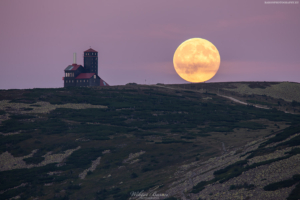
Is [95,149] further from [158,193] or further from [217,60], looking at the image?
[217,60]

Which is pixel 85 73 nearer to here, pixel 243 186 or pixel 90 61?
pixel 90 61

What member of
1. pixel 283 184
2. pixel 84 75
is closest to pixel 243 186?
→ pixel 283 184

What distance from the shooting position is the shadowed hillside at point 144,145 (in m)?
36.6

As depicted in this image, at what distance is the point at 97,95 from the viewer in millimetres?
106812

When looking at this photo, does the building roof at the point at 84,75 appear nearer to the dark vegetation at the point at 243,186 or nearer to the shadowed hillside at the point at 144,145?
the shadowed hillside at the point at 144,145

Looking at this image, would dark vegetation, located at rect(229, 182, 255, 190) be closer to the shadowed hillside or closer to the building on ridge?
the shadowed hillside

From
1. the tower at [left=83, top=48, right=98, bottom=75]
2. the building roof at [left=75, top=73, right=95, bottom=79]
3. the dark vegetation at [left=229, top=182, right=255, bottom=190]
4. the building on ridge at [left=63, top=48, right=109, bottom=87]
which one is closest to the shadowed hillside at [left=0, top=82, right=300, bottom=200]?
the dark vegetation at [left=229, top=182, right=255, bottom=190]

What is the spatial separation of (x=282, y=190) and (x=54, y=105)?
72.9 meters

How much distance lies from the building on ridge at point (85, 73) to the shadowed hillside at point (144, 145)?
77.3 ft

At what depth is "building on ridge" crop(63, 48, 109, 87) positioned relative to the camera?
137125 mm

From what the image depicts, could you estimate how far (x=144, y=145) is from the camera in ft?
202

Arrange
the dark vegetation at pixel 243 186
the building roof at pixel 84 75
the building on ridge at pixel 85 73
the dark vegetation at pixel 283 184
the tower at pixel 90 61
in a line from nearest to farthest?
the dark vegetation at pixel 283 184, the dark vegetation at pixel 243 186, the building roof at pixel 84 75, the building on ridge at pixel 85 73, the tower at pixel 90 61

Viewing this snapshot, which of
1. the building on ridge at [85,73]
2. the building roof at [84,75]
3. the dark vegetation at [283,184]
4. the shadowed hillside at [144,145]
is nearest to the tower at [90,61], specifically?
the building on ridge at [85,73]

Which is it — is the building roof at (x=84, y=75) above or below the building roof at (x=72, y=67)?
below
